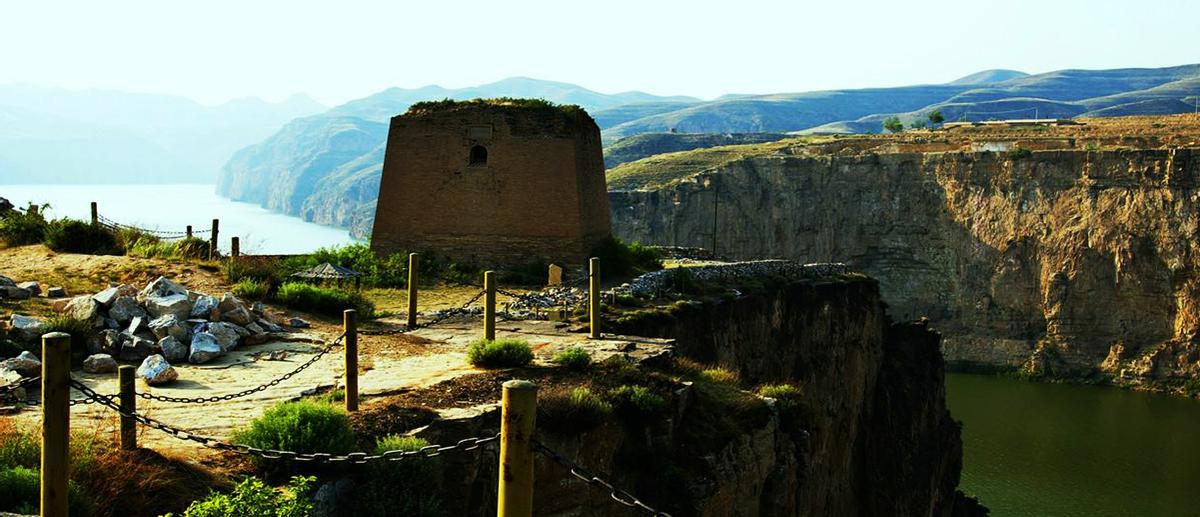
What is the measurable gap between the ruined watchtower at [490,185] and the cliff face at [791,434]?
4916mm

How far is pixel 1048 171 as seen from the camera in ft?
193

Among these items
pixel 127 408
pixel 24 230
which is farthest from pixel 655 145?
pixel 127 408

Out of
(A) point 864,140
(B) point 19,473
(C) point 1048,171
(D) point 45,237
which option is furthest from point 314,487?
(A) point 864,140

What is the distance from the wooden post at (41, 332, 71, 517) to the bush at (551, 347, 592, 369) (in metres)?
6.74

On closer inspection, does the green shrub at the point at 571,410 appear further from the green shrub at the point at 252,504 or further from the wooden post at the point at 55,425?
the wooden post at the point at 55,425

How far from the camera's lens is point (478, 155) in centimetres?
2514

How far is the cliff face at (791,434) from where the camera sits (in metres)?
10.8

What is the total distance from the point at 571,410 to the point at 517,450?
4.67m

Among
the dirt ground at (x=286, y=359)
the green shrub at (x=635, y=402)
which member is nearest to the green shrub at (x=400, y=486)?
the dirt ground at (x=286, y=359)

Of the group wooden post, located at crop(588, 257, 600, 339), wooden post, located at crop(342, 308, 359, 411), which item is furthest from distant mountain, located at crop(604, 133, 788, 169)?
wooden post, located at crop(342, 308, 359, 411)

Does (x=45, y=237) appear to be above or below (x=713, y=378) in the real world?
above

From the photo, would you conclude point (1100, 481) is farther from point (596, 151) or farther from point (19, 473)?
point (19, 473)

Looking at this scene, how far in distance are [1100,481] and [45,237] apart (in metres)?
29.8

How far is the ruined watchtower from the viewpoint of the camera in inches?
965
